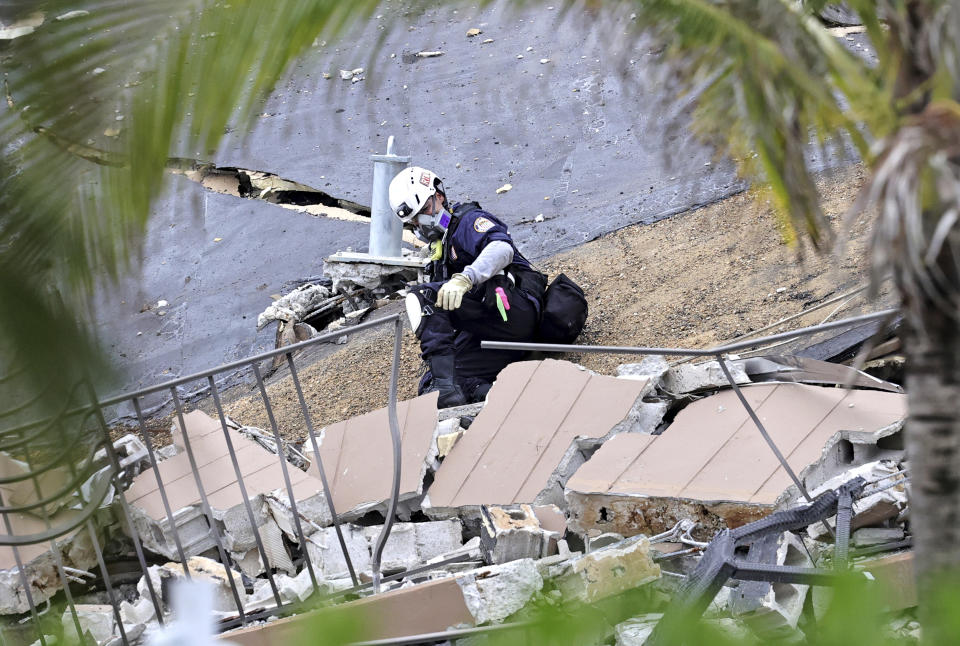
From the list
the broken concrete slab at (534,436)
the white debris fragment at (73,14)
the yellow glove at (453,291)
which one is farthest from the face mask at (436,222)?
the white debris fragment at (73,14)

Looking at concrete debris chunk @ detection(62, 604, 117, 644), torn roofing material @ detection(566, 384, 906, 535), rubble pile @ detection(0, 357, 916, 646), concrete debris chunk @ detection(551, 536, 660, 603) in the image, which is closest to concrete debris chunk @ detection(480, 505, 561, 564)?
rubble pile @ detection(0, 357, 916, 646)

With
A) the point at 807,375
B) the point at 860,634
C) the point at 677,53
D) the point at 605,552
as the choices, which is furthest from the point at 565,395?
the point at 860,634

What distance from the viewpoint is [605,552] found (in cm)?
361

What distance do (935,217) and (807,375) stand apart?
10.4ft

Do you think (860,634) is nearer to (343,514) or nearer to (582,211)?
(343,514)

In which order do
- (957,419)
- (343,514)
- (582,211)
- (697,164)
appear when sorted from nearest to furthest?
(957,419) < (697,164) < (343,514) < (582,211)

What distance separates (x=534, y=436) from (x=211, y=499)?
1640 mm

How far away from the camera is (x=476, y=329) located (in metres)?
6.62

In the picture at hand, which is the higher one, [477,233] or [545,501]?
[477,233]

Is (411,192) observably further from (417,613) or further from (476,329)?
(417,613)

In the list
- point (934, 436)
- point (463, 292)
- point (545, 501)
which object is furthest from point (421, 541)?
point (934, 436)

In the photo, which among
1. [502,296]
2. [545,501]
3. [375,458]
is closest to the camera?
[545,501]

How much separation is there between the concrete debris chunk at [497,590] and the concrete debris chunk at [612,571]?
134mm

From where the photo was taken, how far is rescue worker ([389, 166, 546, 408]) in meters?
6.27
